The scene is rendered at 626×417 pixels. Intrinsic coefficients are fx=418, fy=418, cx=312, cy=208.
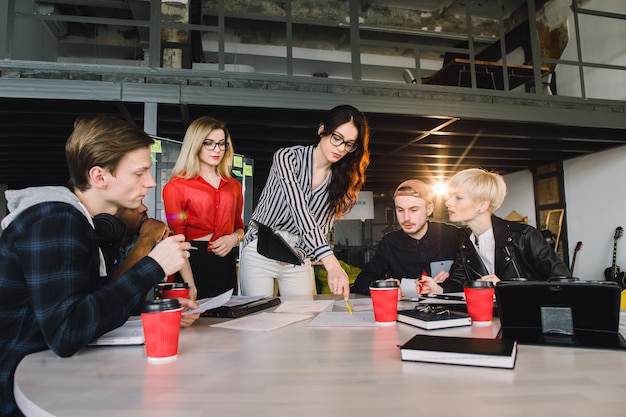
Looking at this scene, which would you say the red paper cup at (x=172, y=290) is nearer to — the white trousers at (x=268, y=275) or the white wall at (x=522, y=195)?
the white trousers at (x=268, y=275)

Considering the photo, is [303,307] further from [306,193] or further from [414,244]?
[414,244]

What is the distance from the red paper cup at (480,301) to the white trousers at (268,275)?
3.19 feet

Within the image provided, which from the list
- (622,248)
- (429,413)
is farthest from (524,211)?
(429,413)

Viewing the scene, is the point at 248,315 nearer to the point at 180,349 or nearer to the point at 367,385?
the point at 180,349

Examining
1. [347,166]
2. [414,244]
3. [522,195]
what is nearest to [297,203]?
[347,166]

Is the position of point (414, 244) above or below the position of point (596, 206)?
below

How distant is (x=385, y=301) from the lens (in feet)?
3.89

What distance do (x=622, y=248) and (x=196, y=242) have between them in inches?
252

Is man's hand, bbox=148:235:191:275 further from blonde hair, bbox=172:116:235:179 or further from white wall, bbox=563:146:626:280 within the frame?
white wall, bbox=563:146:626:280

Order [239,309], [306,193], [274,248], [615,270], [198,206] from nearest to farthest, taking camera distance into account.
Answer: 1. [239,309]
2. [274,248]
3. [306,193]
4. [198,206]
5. [615,270]

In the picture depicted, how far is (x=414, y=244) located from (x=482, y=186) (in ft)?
2.11

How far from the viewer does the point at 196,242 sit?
2.37 m

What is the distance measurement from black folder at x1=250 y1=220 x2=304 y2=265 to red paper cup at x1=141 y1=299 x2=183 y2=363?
2.74ft

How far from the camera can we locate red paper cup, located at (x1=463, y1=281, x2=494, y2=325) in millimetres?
1184
